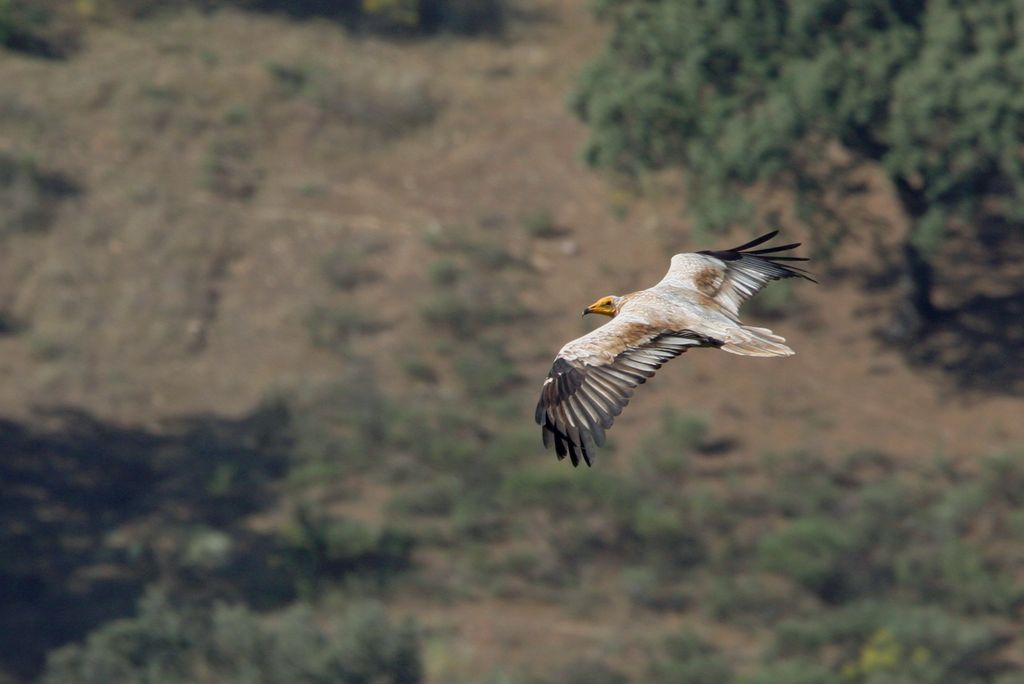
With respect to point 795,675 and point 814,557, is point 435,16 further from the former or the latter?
point 795,675

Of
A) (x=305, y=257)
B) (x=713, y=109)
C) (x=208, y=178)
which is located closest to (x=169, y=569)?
(x=305, y=257)

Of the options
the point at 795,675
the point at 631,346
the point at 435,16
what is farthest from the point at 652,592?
the point at 435,16

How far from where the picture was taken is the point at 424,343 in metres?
31.5

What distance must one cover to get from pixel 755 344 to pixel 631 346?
1021mm

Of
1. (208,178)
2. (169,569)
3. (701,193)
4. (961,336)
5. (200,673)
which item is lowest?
(200,673)

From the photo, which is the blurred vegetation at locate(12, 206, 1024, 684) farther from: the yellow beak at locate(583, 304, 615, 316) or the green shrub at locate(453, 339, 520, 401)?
the yellow beak at locate(583, 304, 615, 316)

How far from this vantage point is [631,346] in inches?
473

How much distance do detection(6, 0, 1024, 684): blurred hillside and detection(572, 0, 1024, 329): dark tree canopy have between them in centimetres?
165

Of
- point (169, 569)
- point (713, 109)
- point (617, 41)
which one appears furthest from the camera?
point (617, 41)

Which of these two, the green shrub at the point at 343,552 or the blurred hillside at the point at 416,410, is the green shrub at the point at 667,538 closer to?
the blurred hillside at the point at 416,410

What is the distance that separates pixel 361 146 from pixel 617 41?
8.22 meters

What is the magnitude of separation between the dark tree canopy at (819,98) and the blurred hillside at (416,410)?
1.65 metres

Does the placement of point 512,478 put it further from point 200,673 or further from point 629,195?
point 629,195

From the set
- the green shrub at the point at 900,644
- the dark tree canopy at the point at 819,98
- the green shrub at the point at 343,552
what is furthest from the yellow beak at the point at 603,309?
the dark tree canopy at the point at 819,98
